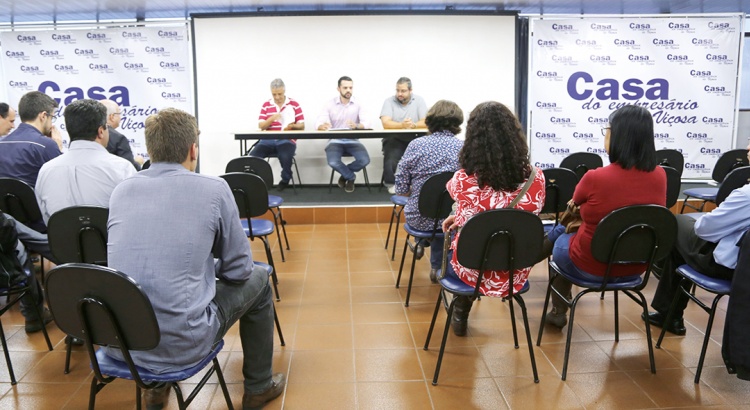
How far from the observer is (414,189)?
3.23 m

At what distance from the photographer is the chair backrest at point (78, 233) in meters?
2.24

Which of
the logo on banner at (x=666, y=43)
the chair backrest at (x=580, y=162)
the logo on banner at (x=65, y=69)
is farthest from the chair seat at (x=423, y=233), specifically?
the logo on banner at (x=65, y=69)

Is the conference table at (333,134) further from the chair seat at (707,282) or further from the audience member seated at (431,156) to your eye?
the chair seat at (707,282)

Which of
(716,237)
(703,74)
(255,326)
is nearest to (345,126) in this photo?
(703,74)

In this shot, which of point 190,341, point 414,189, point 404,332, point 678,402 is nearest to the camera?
point 190,341

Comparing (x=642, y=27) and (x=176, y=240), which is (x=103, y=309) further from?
(x=642, y=27)

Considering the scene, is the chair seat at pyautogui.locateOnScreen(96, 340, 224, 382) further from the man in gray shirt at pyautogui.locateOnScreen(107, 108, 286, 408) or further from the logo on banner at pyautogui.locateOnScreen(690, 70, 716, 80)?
the logo on banner at pyautogui.locateOnScreen(690, 70, 716, 80)

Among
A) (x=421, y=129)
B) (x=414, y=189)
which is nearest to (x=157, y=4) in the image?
(x=421, y=129)

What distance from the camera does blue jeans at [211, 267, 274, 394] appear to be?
6.41ft

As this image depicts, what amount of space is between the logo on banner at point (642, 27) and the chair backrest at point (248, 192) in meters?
5.08

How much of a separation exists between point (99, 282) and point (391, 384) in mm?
1310

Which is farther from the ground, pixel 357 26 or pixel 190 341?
pixel 357 26

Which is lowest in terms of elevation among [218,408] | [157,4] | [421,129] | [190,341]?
[218,408]

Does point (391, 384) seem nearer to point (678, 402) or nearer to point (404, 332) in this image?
point (404, 332)
